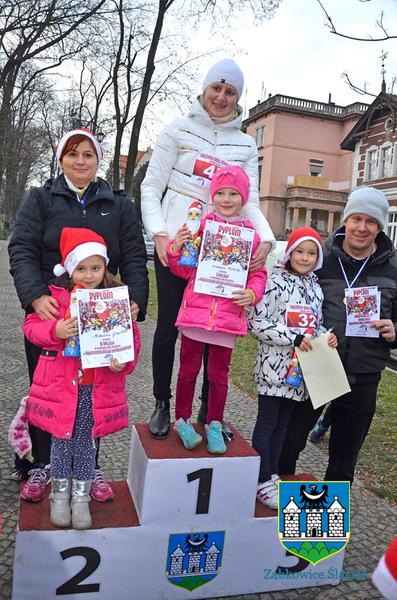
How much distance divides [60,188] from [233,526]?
202 cm

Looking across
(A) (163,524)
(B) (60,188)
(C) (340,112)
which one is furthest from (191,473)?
(C) (340,112)

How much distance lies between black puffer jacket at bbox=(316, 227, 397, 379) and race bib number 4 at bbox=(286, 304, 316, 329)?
180 mm

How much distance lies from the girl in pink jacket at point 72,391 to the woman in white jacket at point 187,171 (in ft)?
1.66

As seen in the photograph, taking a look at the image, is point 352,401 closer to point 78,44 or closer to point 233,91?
point 233,91

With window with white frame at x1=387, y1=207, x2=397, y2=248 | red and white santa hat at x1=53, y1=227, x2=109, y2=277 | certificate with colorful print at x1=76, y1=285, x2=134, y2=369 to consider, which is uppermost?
window with white frame at x1=387, y1=207, x2=397, y2=248

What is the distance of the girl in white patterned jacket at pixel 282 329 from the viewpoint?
3.04m

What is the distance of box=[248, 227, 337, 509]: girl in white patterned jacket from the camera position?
3037mm

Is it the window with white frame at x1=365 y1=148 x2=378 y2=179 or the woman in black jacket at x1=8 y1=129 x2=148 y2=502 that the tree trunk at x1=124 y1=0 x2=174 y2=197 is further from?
the window with white frame at x1=365 y1=148 x2=378 y2=179

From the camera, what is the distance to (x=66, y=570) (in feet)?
8.06

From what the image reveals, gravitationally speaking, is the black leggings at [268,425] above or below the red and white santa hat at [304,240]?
below

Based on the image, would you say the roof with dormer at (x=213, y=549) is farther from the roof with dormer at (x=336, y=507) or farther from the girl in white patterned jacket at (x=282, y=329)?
the roof with dormer at (x=336, y=507)

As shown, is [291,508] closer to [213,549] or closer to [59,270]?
[213,549]

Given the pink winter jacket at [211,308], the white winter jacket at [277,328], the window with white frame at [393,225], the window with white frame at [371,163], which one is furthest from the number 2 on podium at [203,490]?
the window with white frame at [371,163]

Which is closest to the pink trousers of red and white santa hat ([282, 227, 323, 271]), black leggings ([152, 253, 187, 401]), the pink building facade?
black leggings ([152, 253, 187, 401])
